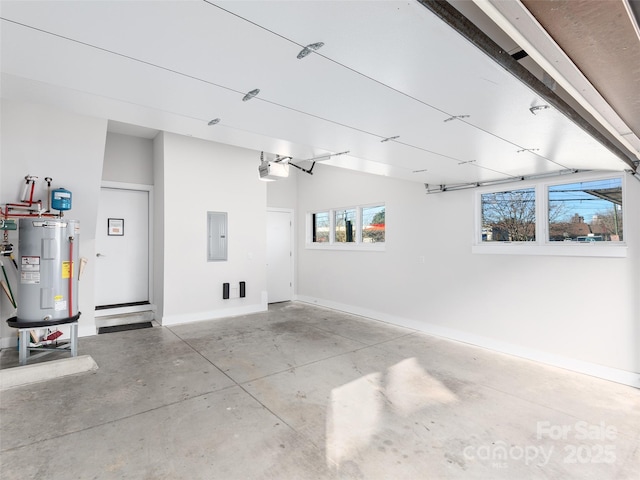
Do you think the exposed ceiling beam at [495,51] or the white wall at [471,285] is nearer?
the exposed ceiling beam at [495,51]

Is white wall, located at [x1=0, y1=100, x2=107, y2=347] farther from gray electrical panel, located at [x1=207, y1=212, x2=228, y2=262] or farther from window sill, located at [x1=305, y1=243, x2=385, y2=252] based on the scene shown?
window sill, located at [x1=305, y1=243, x2=385, y2=252]

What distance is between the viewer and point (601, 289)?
139 inches

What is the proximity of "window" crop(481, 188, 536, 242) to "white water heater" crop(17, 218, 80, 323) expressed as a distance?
5.39 metres

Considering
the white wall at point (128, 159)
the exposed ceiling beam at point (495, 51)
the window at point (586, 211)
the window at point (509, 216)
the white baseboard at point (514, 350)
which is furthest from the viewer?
the white wall at point (128, 159)

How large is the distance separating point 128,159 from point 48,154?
2339mm

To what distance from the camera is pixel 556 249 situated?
3854 millimetres

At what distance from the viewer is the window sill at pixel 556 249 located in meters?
3.45

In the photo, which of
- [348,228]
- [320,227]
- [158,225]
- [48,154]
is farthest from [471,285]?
[48,154]

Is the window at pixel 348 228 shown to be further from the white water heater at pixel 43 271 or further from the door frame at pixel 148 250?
the white water heater at pixel 43 271

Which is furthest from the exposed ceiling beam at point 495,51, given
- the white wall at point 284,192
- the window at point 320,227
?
the white wall at point 284,192

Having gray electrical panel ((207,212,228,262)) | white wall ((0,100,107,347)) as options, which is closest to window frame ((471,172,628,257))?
gray electrical panel ((207,212,228,262))

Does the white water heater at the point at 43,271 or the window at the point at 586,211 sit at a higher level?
the window at the point at 586,211

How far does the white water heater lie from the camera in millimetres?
3613

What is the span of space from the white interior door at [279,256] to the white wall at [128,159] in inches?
104
